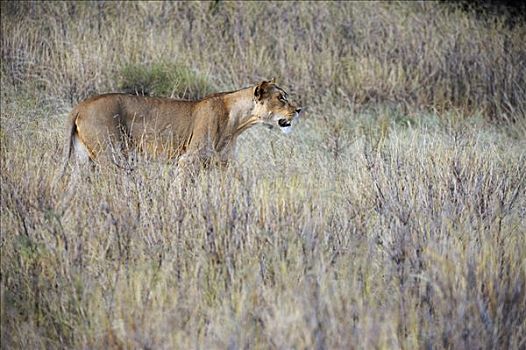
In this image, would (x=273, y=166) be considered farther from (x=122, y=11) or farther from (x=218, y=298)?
(x=122, y=11)

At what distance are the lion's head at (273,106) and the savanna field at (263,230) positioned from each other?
309 millimetres

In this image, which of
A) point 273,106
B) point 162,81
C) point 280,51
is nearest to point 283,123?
point 273,106

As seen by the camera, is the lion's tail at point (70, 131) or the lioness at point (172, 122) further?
the lioness at point (172, 122)

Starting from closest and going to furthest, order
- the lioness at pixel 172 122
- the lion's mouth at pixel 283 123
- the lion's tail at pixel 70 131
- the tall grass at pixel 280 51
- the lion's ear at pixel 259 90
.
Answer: the lion's tail at pixel 70 131
the lioness at pixel 172 122
the lion's ear at pixel 259 90
the lion's mouth at pixel 283 123
the tall grass at pixel 280 51

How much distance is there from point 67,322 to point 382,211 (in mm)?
2506

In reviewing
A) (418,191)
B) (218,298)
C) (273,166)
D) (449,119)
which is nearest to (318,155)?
(273,166)

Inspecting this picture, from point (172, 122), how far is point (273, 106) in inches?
38.1

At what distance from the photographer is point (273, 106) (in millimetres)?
8508

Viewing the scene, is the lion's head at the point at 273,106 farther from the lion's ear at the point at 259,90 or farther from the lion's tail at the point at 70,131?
the lion's tail at the point at 70,131

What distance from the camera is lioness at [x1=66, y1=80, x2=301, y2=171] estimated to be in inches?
294

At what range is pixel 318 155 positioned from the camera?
28.1 feet

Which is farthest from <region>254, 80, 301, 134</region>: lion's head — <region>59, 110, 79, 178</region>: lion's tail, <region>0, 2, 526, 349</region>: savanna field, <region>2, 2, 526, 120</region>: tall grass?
<region>2, 2, 526, 120</region>: tall grass

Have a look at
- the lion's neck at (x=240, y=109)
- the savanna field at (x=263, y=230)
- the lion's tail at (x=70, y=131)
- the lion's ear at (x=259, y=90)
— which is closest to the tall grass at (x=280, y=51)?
the savanna field at (x=263, y=230)

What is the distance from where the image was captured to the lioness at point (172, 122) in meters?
7.46
